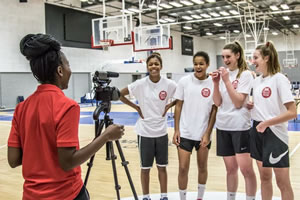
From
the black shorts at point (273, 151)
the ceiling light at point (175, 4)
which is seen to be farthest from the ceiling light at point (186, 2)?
the black shorts at point (273, 151)

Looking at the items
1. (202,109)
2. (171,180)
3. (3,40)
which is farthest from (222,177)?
(3,40)

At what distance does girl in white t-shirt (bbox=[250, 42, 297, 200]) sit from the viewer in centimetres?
252

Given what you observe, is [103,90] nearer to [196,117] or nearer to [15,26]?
[196,117]

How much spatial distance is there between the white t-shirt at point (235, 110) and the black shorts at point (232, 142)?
0.14 feet

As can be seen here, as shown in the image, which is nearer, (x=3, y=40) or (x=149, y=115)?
(x=149, y=115)

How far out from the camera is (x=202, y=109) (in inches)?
124

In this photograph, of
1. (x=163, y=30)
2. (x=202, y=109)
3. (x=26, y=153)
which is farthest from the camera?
(x=163, y=30)

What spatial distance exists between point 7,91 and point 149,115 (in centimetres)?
1418

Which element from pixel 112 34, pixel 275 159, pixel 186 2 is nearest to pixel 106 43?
pixel 112 34

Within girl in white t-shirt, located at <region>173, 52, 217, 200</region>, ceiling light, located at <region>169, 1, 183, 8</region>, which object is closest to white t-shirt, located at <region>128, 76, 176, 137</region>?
girl in white t-shirt, located at <region>173, 52, 217, 200</region>

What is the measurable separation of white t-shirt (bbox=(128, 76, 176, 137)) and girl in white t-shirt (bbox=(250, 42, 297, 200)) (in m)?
0.96

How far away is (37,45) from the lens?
4.68 ft

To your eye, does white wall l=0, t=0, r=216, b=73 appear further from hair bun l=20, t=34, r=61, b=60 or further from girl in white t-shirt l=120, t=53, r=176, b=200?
hair bun l=20, t=34, r=61, b=60

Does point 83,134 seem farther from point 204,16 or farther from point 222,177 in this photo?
point 204,16
